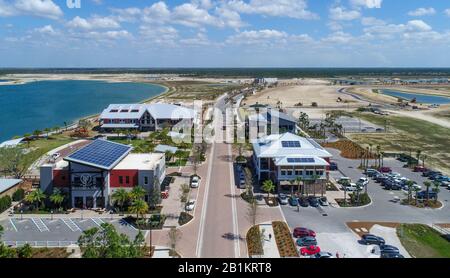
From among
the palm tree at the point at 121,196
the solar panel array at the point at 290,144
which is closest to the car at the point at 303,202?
the solar panel array at the point at 290,144

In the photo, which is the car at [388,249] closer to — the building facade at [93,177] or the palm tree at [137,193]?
the palm tree at [137,193]

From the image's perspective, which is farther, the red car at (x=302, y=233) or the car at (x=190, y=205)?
the car at (x=190, y=205)

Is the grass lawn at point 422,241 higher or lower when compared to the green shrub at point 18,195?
lower

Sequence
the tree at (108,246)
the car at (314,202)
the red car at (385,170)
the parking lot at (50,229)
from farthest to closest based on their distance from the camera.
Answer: the red car at (385,170), the car at (314,202), the parking lot at (50,229), the tree at (108,246)

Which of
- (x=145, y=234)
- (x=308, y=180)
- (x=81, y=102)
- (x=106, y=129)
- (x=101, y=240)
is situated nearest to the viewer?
(x=101, y=240)

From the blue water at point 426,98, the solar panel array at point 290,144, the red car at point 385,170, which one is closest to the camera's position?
the solar panel array at point 290,144
